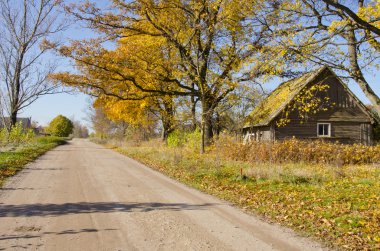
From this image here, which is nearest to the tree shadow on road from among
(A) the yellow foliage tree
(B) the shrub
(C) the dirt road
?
(C) the dirt road

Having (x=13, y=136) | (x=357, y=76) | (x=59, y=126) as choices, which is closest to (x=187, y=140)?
(x=13, y=136)

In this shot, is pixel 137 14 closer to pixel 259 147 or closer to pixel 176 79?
pixel 176 79

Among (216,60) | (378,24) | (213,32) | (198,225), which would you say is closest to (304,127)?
(216,60)

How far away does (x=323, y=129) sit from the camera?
99.6 feet

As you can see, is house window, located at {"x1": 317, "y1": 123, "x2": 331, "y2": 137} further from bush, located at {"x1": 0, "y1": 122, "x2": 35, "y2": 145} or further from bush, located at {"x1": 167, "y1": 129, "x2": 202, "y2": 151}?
bush, located at {"x1": 0, "y1": 122, "x2": 35, "y2": 145}

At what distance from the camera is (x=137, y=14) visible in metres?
22.2

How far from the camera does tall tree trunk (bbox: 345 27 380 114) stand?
32.6ft

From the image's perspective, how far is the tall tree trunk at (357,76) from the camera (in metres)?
9.95

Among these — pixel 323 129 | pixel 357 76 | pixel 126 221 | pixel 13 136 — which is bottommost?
pixel 126 221

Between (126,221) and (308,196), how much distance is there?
5448 millimetres

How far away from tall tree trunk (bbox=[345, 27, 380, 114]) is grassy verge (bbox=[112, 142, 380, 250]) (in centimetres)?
260

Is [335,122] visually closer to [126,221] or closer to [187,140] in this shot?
[187,140]

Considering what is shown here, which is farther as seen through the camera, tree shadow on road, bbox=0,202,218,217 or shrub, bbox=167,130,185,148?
shrub, bbox=167,130,185,148

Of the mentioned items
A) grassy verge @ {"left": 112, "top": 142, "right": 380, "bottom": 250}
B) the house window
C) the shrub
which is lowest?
grassy verge @ {"left": 112, "top": 142, "right": 380, "bottom": 250}
